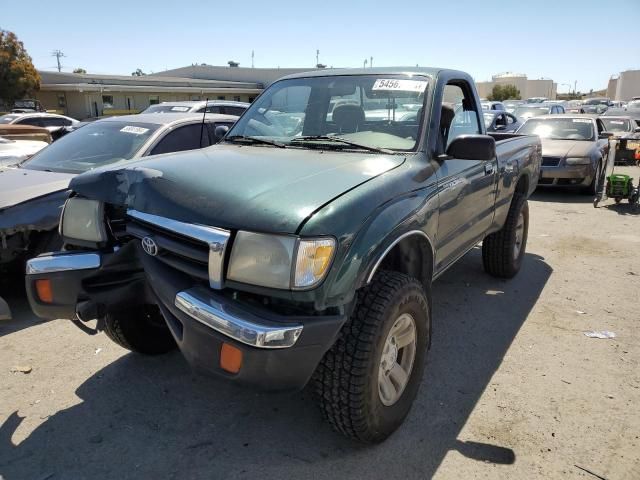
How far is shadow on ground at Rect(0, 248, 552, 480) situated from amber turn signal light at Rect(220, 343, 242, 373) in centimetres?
71

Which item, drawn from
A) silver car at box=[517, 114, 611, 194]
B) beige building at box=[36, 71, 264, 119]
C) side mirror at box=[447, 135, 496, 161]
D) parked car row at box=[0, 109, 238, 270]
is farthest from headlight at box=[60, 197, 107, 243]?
beige building at box=[36, 71, 264, 119]

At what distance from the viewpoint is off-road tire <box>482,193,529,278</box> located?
4.97 meters

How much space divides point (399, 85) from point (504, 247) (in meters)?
2.28

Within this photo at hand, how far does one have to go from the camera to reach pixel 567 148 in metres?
10.4

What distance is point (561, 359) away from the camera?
363cm

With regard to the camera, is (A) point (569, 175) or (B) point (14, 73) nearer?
(A) point (569, 175)

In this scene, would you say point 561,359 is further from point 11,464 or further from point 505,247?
point 11,464

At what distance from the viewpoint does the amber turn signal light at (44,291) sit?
264 cm

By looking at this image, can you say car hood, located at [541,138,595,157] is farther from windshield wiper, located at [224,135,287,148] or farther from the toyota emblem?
the toyota emblem

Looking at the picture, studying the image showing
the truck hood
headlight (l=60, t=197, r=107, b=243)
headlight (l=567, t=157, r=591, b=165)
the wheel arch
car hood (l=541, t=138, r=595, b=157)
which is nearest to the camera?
the truck hood

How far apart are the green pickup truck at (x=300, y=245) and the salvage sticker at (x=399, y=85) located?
1 cm

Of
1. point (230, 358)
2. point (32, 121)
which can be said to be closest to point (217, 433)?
point (230, 358)

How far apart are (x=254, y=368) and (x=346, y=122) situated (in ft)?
6.52

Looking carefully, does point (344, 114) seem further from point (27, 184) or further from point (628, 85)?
point (628, 85)
